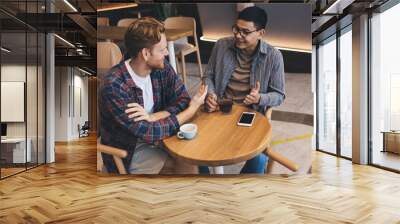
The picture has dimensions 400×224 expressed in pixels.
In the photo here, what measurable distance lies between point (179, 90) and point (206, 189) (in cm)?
189

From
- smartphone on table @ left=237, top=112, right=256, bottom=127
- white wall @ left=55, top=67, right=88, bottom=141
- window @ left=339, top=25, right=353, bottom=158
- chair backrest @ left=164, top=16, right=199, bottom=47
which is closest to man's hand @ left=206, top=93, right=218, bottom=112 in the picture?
smartphone on table @ left=237, top=112, right=256, bottom=127

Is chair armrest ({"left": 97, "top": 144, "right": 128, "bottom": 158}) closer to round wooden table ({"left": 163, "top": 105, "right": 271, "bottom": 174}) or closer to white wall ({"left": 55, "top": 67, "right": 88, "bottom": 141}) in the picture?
round wooden table ({"left": 163, "top": 105, "right": 271, "bottom": 174})

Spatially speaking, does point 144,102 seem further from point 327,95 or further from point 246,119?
point 327,95

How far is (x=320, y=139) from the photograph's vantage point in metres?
11.4

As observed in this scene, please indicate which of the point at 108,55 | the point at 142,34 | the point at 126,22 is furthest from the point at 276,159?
the point at 126,22

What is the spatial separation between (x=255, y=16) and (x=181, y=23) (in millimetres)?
1292

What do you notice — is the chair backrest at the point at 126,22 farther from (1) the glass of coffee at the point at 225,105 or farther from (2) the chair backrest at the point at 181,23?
(1) the glass of coffee at the point at 225,105

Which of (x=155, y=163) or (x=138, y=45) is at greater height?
(x=138, y=45)

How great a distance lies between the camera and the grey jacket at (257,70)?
683 centimetres

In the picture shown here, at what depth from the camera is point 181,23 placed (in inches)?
272

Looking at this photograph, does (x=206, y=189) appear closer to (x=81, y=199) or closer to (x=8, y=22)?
(x=81, y=199)

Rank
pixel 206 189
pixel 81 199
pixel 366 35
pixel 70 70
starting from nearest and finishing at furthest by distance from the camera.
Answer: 1. pixel 81 199
2. pixel 206 189
3. pixel 366 35
4. pixel 70 70

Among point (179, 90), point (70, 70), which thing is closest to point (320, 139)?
point (179, 90)

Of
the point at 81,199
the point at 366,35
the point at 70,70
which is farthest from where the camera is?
the point at 70,70
